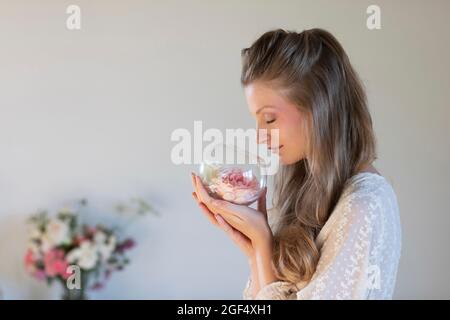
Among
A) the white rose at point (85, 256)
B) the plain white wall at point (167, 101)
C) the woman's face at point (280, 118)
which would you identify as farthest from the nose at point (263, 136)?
the white rose at point (85, 256)

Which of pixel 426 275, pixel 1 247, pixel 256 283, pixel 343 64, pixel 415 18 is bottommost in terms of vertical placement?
pixel 426 275

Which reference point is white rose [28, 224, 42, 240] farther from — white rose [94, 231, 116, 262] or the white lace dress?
the white lace dress

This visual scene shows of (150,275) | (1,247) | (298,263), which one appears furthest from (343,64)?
(1,247)

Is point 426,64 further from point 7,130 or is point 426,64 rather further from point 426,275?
point 7,130

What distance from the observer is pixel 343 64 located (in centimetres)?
76

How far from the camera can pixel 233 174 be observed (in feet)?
2.73

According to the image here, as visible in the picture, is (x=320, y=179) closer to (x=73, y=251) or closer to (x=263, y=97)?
(x=263, y=97)

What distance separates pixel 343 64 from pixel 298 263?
0.27 meters

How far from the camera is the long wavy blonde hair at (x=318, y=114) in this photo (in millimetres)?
741

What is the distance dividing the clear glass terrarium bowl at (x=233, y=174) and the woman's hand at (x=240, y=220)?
2cm

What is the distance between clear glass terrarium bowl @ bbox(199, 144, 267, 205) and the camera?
831 mm

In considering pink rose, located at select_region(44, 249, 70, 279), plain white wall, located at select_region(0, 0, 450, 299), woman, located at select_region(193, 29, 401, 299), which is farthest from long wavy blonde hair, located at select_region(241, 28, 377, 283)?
pink rose, located at select_region(44, 249, 70, 279)

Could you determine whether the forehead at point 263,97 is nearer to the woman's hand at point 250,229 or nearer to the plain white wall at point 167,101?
the woman's hand at point 250,229

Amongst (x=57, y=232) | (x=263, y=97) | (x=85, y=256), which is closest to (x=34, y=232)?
(x=57, y=232)
